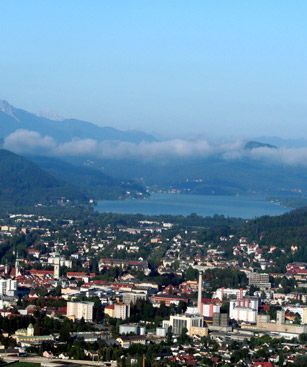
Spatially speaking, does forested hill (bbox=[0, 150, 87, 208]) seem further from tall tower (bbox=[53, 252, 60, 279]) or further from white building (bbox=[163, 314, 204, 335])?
white building (bbox=[163, 314, 204, 335])

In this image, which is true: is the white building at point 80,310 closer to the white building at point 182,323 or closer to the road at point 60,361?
the white building at point 182,323

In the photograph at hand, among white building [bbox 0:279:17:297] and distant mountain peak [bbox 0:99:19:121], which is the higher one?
distant mountain peak [bbox 0:99:19:121]

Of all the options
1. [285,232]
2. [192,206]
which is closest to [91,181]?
[192,206]

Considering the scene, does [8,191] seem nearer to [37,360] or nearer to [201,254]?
[201,254]

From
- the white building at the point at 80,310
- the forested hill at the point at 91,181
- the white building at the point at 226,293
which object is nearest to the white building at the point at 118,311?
the white building at the point at 80,310

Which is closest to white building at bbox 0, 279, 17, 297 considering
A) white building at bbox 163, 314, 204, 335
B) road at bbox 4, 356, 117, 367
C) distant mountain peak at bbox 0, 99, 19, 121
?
white building at bbox 163, 314, 204, 335

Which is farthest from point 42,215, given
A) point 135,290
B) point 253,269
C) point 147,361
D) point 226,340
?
point 147,361
